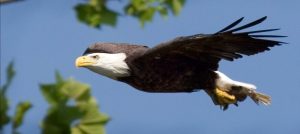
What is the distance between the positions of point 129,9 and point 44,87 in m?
0.50

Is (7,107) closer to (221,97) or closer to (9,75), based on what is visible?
(9,75)

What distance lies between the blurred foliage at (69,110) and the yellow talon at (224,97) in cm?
536

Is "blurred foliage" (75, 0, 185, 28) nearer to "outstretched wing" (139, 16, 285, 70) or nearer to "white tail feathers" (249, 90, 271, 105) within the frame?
"outstretched wing" (139, 16, 285, 70)

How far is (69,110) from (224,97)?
552 cm

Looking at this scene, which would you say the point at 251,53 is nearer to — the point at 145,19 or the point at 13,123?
the point at 145,19

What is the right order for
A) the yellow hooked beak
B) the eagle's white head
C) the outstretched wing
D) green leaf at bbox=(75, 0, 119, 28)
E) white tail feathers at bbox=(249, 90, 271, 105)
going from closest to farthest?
green leaf at bbox=(75, 0, 119, 28) < the outstretched wing < the eagle's white head < the yellow hooked beak < white tail feathers at bbox=(249, 90, 271, 105)

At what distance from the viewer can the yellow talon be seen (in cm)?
695

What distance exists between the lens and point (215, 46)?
21.4 ft

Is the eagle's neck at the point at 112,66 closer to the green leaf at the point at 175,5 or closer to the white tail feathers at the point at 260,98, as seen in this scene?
the white tail feathers at the point at 260,98

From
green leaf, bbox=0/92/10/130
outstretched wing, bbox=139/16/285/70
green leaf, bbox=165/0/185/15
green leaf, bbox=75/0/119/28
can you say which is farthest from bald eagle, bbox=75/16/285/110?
green leaf, bbox=0/92/10/130

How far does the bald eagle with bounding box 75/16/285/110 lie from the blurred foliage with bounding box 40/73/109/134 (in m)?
4.71

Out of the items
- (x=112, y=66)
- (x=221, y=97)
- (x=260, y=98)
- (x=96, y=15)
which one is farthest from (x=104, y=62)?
(x=96, y=15)

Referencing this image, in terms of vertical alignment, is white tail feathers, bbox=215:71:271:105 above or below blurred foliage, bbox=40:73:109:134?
below

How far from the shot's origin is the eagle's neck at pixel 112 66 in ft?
22.6
